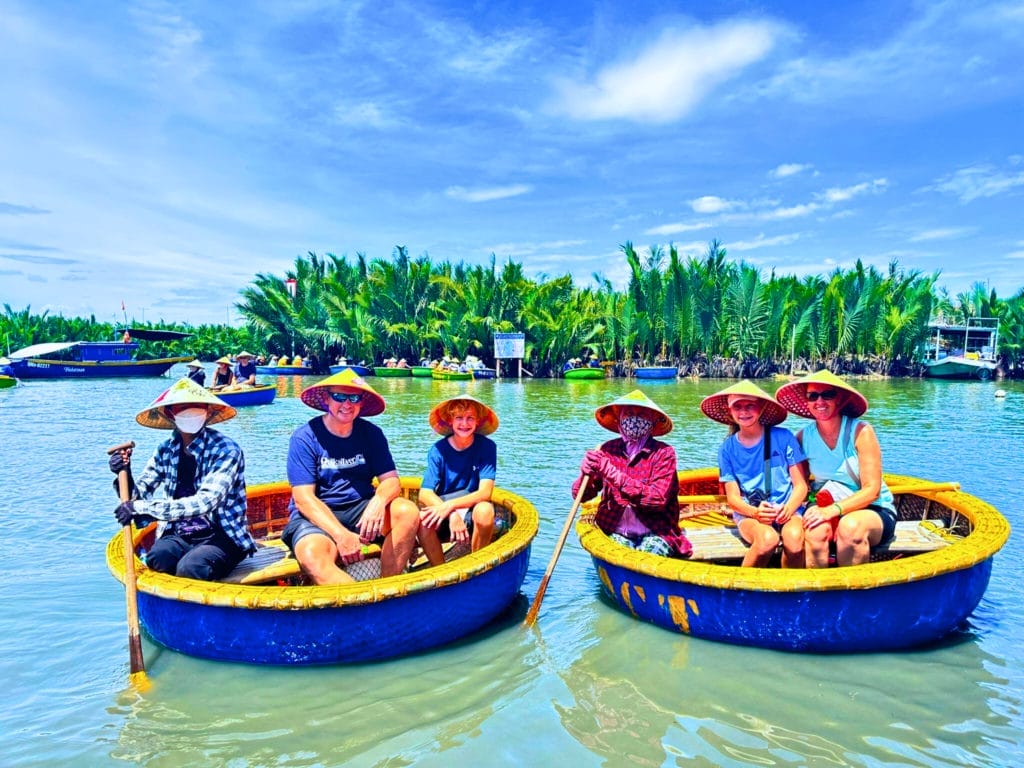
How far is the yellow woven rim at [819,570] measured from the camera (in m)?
3.99

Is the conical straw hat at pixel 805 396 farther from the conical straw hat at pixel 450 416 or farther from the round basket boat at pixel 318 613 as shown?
the round basket boat at pixel 318 613

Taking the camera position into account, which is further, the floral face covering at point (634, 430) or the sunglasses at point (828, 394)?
the floral face covering at point (634, 430)

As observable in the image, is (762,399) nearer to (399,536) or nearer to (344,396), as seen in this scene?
(399,536)

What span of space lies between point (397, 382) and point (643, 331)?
498 inches

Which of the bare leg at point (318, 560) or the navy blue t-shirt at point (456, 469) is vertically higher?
the navy blue t-shirt at point (456, 469)

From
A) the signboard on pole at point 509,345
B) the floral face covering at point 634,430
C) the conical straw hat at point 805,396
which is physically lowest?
the floral face covering at point 634,430

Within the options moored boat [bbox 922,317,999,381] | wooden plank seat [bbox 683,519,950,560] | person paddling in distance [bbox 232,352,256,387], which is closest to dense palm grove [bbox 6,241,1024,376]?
moored boat [bbox 922,317,999,381]

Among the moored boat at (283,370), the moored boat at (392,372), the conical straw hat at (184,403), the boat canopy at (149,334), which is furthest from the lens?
the boat canopy at (149,334)

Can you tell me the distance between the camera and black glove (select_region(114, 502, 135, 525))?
411 cm

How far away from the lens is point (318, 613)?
3.94 m

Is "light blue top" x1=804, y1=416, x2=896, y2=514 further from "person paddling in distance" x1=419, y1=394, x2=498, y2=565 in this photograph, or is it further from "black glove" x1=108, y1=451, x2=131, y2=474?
"black glove" x1=108, y1=451, x2=131, y2=474

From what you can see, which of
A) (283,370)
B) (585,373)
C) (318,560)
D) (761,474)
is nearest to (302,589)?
(318,560)

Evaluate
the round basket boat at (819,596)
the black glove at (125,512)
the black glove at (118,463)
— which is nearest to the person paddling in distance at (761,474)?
the round basket boat at (819,596)

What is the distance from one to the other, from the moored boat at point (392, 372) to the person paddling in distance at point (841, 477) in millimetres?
31140
